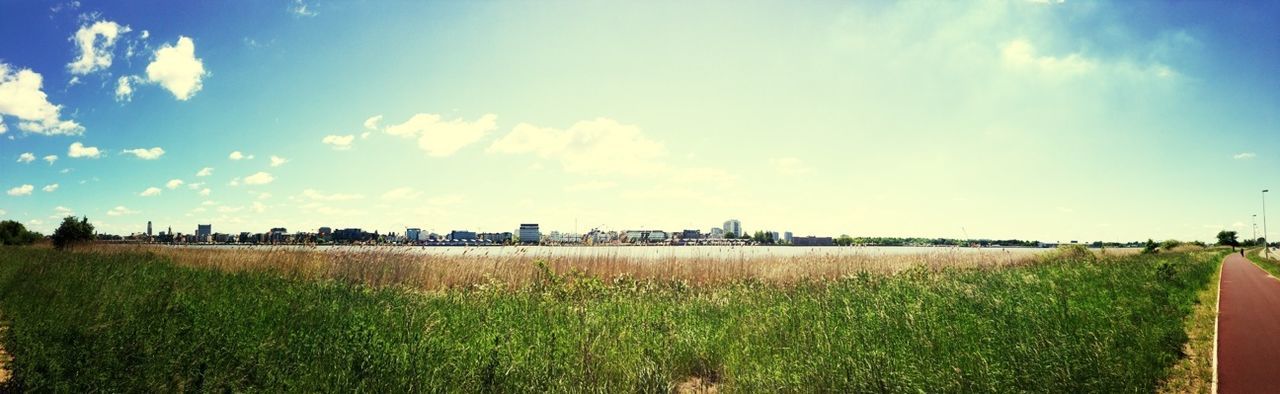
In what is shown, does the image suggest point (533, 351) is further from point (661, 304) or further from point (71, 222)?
point (71, 222)

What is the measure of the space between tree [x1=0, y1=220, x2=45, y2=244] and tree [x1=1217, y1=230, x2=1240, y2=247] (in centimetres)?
17250

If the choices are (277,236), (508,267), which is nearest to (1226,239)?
(508,267)

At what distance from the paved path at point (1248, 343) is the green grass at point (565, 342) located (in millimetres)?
655

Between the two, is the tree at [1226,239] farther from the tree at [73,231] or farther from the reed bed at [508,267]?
the tree at [73,231]

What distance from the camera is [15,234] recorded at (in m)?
44.7

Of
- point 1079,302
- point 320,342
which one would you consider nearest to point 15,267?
point 320,342

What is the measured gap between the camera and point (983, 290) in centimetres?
1318

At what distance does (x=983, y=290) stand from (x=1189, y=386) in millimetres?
5763

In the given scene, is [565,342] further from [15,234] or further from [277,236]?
[15,234]

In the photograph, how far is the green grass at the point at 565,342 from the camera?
20.2 ft

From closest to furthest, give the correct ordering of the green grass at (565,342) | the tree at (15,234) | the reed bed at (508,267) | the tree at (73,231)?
the green grass at (565,342) < the reed bed at (508,267) < the tree at (73,231) < the tree at (15,234)

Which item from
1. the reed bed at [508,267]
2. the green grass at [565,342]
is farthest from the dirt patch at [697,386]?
the reed bed at [508,267]

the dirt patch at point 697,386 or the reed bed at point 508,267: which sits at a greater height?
the reed bed at point 508,267

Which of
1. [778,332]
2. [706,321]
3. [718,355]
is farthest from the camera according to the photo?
[706,321]
